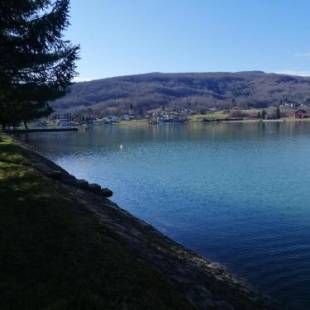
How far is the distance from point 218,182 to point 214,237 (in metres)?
22.9

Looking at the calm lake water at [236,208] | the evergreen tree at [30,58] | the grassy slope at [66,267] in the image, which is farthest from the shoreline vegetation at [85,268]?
the evergreen tree at [30,58]

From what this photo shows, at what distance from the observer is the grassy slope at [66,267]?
10.6 m

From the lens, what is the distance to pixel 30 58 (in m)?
26.0

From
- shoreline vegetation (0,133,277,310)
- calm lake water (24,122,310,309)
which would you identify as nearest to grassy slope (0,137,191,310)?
shoreline vegetation (0,133,277,310)

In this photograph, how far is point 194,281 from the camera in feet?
49.9

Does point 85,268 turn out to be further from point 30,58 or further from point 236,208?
point 236,208

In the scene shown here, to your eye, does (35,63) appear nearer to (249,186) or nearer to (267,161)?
(249,186)

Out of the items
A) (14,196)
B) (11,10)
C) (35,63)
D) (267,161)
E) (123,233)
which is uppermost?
(11,10)

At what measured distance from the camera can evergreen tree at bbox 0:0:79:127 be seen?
81.5 ft

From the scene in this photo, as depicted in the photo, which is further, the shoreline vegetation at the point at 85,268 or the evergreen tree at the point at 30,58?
the evergreen tree at the point at 30,58

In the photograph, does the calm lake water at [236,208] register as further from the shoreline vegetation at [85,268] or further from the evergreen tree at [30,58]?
the evergreen tree at [30,58]

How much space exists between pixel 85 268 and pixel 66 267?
457 mm

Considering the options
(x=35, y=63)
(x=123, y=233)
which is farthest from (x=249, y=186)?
(x=123, y=233)

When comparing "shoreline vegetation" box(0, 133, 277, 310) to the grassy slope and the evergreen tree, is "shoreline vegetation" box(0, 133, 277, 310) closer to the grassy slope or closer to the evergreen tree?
the grassy slope
